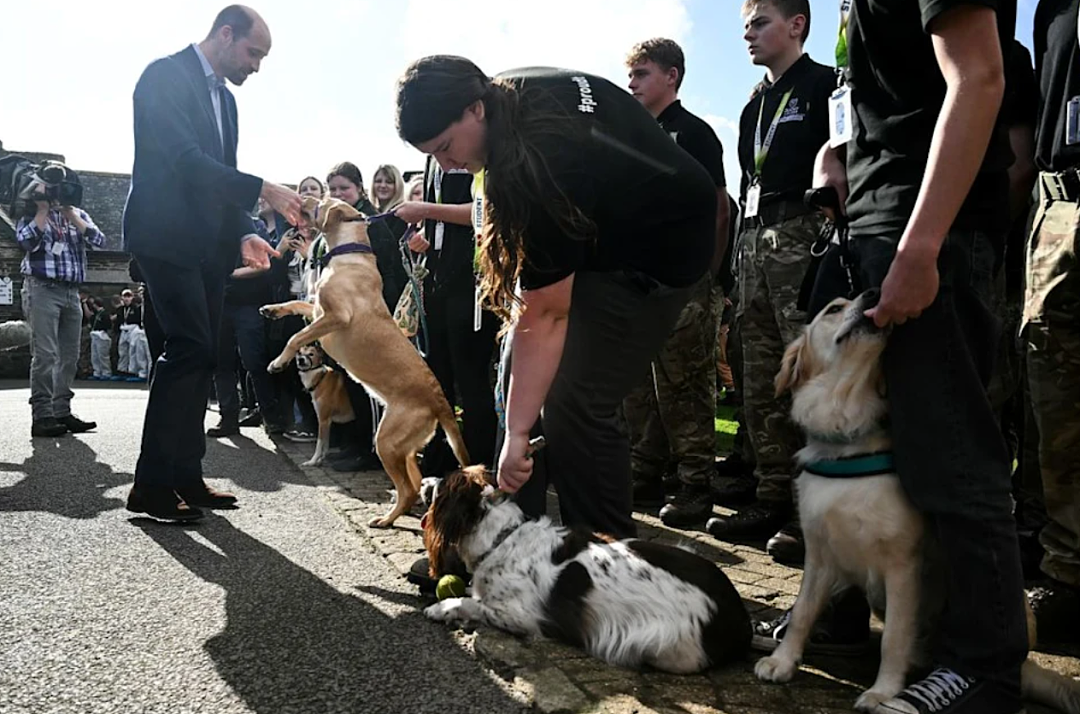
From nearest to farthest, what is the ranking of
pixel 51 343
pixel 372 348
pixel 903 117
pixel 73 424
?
pixel 903 117 → pixel 372 348 → pixel 51 343 → pixel 73 424

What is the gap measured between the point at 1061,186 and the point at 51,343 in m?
9.17

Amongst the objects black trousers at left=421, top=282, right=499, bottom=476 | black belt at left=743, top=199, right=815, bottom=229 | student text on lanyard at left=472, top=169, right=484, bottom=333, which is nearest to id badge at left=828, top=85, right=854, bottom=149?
student text on lanyard at left=472, top=169, right=484, bottom=333

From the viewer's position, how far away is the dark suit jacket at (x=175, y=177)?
4777 millimetres

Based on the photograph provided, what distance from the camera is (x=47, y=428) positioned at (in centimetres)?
878

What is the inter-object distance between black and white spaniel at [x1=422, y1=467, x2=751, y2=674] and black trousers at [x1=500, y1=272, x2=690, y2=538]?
19 centimetres

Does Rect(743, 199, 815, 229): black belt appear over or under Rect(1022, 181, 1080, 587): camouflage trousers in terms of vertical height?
over

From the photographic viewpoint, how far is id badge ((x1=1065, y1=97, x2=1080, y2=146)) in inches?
118

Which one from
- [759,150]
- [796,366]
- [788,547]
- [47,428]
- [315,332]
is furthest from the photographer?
[47,428]

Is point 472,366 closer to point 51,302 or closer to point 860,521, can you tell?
point 860,521

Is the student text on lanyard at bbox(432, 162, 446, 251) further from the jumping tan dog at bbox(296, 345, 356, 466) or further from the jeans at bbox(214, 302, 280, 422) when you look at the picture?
the jeans at bbox(214, 302, 280, 422)

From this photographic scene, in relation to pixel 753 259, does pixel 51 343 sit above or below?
below

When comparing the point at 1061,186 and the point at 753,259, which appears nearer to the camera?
the point at 1061,186

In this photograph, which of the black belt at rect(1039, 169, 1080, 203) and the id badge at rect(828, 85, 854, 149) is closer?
the id badge at rect(828, 85, 854, 149)

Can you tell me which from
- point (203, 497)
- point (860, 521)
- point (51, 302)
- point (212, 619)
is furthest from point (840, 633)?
point (51, 302)
